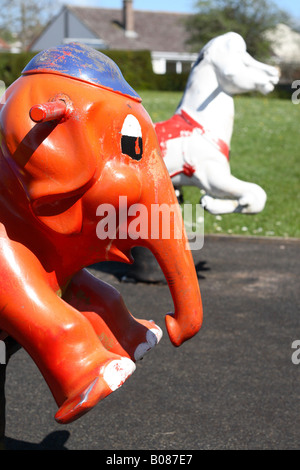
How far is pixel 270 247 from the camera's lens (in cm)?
636

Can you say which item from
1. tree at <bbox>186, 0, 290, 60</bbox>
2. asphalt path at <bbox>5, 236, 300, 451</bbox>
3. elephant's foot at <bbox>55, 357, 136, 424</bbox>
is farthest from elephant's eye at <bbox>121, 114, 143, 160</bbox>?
tree at <bbox>186, 0, 290, 60</bbox>

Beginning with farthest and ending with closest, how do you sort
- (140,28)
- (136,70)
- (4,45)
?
1. (4,45)
2. (140,28)
3. (136,70)

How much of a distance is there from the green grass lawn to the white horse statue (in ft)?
8.95

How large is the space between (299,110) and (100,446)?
1412 cm

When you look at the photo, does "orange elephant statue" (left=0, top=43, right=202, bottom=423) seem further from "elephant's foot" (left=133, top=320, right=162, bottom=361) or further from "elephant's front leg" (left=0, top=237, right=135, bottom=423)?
"elephant's foot" (left=133, top=320, right=162, bottom=361)

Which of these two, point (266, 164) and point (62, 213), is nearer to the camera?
point (62, 213)

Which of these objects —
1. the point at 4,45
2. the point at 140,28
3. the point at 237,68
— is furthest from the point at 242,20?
the point at 237,68

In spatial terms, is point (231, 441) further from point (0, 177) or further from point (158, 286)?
point (158, 286)

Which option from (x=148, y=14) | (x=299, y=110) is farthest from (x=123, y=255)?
(x=148, y=14)

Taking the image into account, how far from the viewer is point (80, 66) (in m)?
1.38

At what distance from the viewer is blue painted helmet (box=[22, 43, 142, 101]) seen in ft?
4.48

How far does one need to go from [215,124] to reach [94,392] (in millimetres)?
3174

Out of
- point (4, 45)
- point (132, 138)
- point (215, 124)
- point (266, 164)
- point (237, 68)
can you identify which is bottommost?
point (4, 45)

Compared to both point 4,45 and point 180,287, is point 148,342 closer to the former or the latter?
point 180,287
